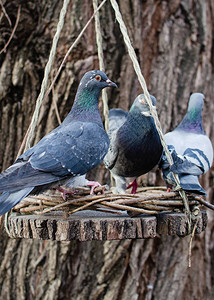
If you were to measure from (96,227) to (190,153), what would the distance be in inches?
22.5

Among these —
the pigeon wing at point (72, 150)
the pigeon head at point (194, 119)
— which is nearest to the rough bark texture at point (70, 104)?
the pigeon head at point (194, 119)

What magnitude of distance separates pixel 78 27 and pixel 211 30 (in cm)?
107

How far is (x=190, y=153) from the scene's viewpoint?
1519mm

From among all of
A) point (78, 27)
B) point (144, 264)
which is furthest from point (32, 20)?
point (144, 264)

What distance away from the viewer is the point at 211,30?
2689 mm

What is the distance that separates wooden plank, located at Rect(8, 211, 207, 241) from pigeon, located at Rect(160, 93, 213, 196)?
0.49 feet

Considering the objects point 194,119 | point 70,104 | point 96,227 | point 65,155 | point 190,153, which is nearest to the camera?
point 96,227

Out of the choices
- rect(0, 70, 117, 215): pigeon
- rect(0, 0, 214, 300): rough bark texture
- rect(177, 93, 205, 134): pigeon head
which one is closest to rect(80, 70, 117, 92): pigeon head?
rect(0, 70, 117, 215): pigeon

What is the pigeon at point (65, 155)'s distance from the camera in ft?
3.97

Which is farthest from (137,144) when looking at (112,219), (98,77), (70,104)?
(70,104)

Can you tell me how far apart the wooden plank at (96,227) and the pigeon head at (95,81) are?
23.3 inches

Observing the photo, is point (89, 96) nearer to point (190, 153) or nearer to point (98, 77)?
point (98, 77)

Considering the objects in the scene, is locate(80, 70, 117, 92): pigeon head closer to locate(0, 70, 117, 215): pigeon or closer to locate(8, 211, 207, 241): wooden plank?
locate(0, 70, 117, 215): pigeon

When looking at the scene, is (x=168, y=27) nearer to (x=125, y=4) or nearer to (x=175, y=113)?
(x=125, y=4)
